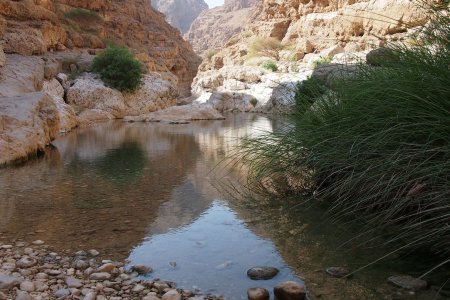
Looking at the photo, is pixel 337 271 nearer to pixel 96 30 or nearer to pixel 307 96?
pixel 307 96

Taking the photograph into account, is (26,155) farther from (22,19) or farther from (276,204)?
(22,19)

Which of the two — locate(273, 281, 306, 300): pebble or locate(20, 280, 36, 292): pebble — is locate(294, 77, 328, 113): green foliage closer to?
locate(273, 281, 306, 300): pebble

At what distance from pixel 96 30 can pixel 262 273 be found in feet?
112

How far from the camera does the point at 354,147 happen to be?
3.27 meters

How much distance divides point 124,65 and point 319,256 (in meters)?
18.5

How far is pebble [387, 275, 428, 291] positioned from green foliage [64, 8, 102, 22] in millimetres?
33655

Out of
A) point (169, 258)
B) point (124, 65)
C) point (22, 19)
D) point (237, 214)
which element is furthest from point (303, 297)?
point (22, 19)

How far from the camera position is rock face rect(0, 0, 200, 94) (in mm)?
19562

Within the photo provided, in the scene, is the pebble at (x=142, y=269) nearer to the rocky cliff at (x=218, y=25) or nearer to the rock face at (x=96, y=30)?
the rock face at (x=96, y=30)

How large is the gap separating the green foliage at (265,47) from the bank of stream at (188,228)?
1317 inches

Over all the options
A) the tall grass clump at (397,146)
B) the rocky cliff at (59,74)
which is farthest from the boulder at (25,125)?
the tall grass clump at (397,146)

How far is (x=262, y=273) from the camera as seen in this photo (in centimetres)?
271

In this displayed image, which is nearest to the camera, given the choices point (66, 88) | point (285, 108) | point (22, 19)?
point (285, 108)

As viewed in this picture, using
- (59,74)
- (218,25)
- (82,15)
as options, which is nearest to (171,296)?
(59,74)
